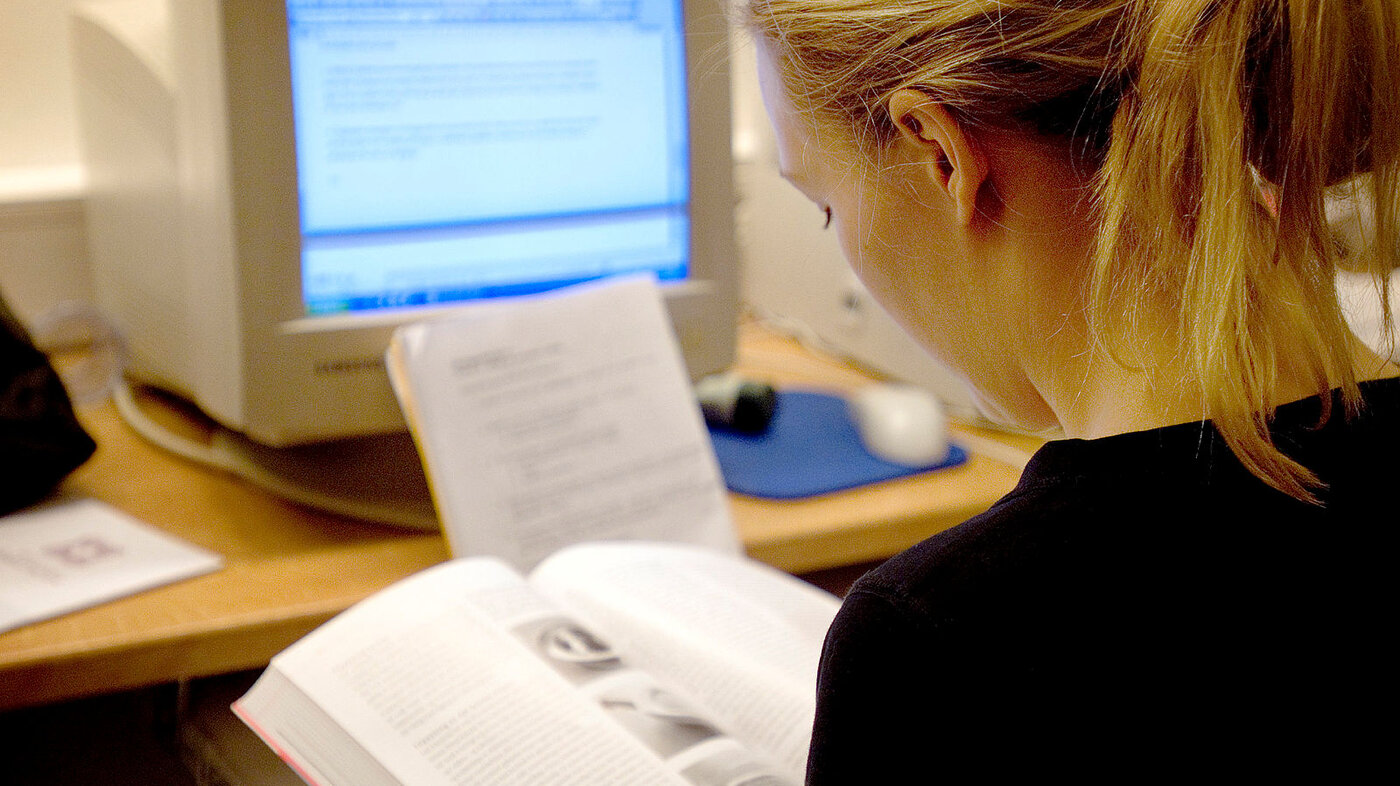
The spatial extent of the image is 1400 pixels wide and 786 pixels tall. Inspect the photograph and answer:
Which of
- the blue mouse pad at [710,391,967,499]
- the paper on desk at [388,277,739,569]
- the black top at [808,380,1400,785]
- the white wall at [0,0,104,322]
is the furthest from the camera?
the white wall at [0,0,104,322]

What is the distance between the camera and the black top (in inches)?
17.3

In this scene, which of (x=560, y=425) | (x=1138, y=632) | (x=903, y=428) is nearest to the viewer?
(x=1138, y=632)

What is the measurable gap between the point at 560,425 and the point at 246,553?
0.78 feet

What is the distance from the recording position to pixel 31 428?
0.91 metres

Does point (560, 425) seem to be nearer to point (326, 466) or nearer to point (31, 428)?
point (326, 466)

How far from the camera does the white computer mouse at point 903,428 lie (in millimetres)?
1035

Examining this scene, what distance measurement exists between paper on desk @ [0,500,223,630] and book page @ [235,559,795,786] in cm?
18

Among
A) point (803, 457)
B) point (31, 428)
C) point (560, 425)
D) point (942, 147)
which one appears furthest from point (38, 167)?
point (942, 147)

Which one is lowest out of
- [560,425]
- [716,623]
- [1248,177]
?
[716,623]

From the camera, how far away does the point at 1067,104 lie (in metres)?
0.50

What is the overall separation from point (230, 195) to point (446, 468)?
0.25 meters

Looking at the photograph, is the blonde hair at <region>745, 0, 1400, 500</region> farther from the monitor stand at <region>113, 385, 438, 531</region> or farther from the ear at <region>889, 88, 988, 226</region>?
the monitor stand at <region>113, 385, 438, 531</region>

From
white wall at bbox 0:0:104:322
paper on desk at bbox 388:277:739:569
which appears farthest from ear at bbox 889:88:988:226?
white wall at bbox 0:0:104:322

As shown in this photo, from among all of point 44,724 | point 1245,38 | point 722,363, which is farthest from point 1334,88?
point 44,724
